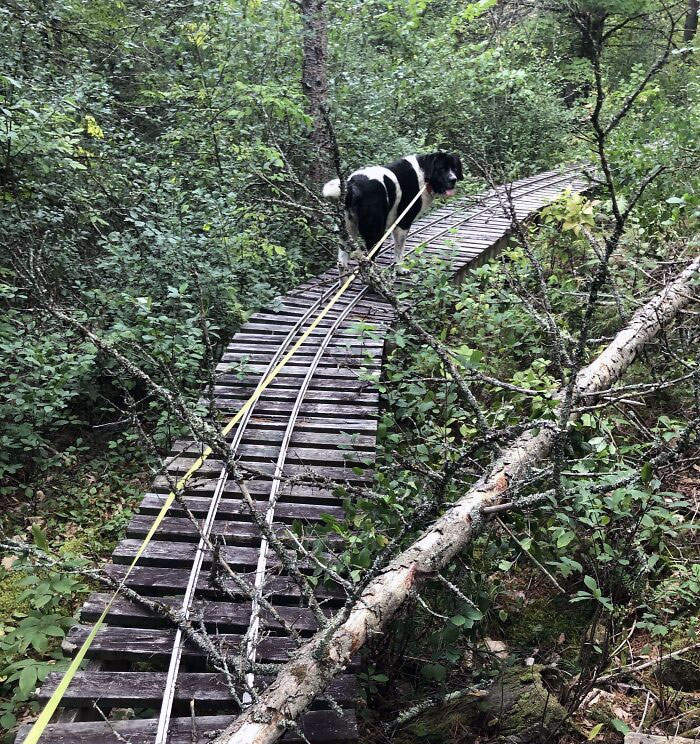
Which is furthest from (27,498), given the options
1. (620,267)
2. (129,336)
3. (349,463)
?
(620,267)

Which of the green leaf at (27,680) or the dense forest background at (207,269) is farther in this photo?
the dense forest background at (207,269)

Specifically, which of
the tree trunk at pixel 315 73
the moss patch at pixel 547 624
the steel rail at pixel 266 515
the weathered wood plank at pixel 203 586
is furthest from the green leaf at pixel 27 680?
the tree trunk at pixel 315 73

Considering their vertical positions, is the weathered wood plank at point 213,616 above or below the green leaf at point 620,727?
above

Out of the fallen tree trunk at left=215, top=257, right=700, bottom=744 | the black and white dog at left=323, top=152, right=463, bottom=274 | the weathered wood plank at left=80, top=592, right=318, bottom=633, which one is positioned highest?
the black and white dog at left=323, top=152, right=463, bottom=274

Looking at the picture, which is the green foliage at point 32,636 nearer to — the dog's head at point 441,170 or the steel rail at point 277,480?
the steel rail at point 277,480

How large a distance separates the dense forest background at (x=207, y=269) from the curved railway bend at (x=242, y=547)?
384 millimetres

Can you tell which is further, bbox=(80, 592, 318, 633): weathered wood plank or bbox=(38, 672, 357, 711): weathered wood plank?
bbox=(80, 592, 318, 633): weathered wood plank

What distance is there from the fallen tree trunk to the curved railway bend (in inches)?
6.3

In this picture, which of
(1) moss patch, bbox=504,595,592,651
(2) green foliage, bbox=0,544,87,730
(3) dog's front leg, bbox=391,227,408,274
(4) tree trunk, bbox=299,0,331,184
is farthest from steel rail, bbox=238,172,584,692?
(4) tree trunk, bbox=299,0,331,184

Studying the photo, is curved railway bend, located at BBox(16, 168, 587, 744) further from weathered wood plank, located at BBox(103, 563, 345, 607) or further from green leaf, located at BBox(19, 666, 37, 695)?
green leaf, located at BBox(19, 666, 37, 695)

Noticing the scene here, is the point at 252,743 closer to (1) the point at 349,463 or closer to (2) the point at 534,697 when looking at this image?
(2) the point at 534,697

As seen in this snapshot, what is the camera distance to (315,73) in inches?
373

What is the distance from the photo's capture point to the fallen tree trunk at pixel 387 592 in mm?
2020

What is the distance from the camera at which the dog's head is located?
7363 millimetres
